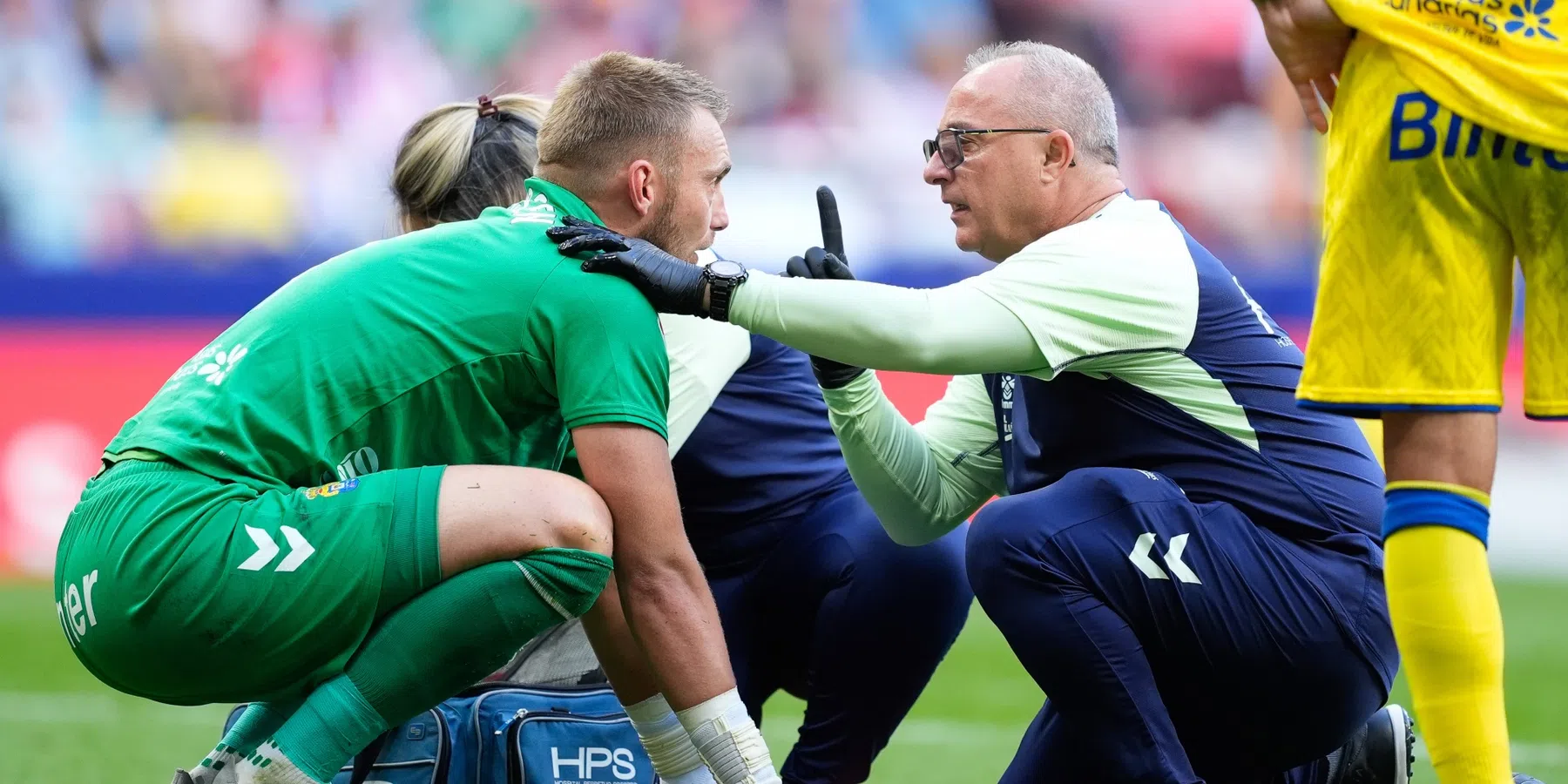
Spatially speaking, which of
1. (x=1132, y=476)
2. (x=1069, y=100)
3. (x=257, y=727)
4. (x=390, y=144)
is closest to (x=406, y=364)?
(x=257, y=727)

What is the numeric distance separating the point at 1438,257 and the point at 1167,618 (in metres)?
0.76

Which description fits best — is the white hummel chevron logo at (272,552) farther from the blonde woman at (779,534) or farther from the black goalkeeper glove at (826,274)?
the black goalkeeper glove at (826,274)

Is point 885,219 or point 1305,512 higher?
point 1305,512

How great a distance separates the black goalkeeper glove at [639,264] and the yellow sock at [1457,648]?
1.18 m

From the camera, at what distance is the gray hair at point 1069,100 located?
3.16 metres

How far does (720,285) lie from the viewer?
2754mm

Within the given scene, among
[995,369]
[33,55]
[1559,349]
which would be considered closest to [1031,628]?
[995,369]

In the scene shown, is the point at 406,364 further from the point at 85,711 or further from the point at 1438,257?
the point at 85,711

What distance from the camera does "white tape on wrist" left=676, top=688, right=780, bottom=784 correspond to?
2553 millimetres

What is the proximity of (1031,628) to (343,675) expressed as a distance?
112cm

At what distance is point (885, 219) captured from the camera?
9.66 metres

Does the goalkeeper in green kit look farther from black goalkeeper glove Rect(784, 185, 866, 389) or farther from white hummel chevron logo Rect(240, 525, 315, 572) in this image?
black goalkeeper glove Rect(784, 185, 866, 389)

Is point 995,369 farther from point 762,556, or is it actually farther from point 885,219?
point 885,219

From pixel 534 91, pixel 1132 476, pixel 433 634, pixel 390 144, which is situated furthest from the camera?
pixel 390 144
